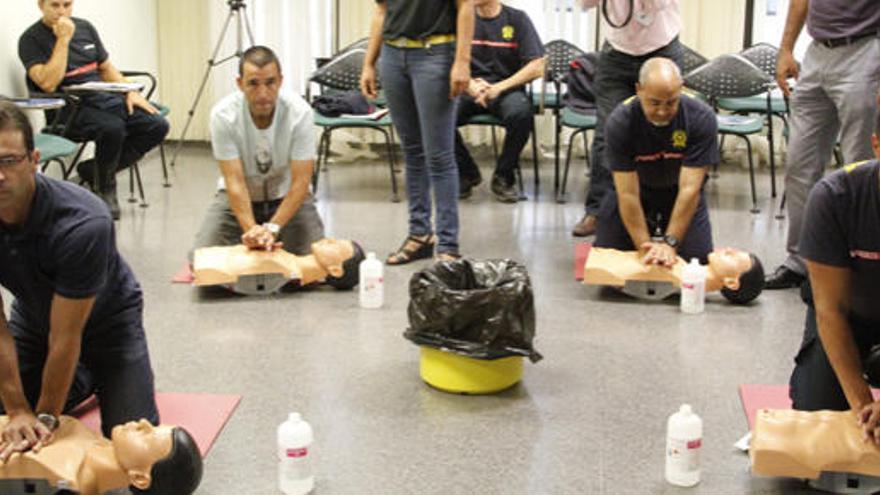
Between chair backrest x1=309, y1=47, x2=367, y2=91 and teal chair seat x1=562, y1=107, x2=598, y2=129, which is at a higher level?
chair backrest x1=309, y1=47, x2=367, y2=91

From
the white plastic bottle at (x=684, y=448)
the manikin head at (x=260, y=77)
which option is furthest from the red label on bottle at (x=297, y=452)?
the manikin head at (x=260, y=77)

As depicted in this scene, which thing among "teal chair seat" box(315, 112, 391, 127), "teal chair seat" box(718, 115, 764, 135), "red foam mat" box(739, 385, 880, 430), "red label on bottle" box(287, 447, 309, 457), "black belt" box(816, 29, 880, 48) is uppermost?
"black belt" box(816, 29, 880, 48)

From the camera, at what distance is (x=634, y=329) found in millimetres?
3576

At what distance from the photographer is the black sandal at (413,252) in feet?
14.2

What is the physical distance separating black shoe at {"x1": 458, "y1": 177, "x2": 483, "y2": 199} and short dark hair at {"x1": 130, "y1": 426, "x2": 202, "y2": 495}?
11.3 feet

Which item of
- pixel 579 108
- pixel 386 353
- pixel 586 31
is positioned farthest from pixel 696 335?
pixel 586 31

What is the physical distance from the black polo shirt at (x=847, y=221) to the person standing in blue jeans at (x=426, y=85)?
1783 mm

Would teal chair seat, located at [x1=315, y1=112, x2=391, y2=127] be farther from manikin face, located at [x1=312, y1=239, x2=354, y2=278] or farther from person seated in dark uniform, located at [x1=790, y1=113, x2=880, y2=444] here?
person seated in dark uniform, located at [x1=790, y1=113, x2=880, y2=444]

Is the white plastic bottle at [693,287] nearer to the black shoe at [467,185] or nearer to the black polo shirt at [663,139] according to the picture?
the black polo shirt at [663,139]

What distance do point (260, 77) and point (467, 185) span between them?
2.21 m

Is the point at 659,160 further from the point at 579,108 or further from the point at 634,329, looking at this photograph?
the point at 579,108

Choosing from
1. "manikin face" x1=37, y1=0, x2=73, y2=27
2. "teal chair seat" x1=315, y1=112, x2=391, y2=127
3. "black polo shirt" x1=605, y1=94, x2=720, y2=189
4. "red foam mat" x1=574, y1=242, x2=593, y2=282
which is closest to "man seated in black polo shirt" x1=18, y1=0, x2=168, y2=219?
"manikin face" x1=37, y1=0, x2=73, y2=27

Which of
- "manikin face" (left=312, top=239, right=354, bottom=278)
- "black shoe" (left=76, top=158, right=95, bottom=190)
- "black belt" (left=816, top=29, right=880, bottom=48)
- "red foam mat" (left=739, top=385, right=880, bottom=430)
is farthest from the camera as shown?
"black shoe" (left=76, top=158, right=95, bottom=190)

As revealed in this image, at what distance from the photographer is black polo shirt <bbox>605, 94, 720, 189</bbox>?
3.81 meters
